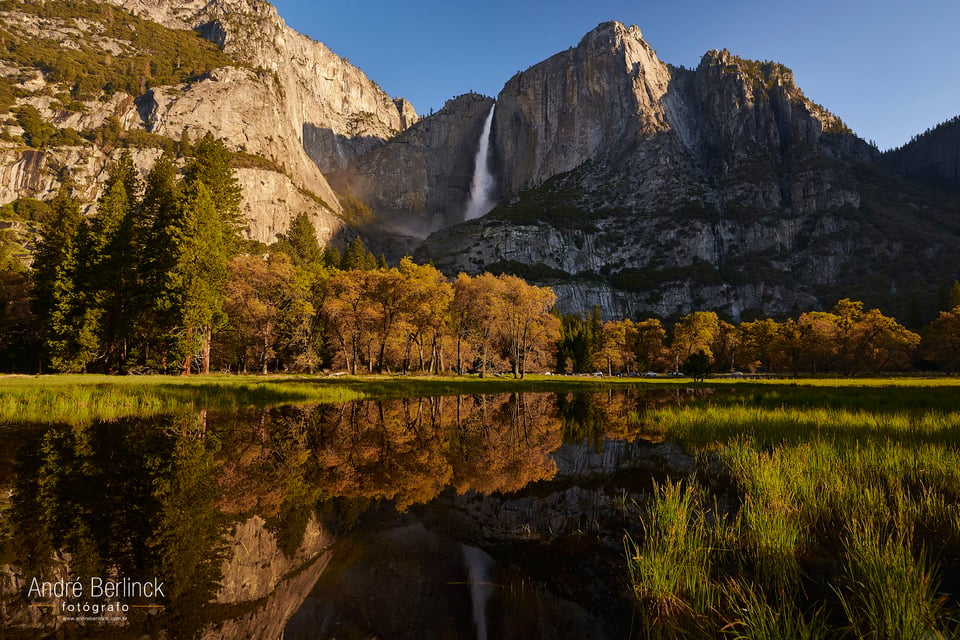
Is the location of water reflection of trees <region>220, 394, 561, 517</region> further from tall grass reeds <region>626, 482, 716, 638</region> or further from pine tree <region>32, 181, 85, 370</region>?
pine tree <region>32, 181, 85, 370</region>

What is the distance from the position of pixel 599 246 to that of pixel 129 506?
205m

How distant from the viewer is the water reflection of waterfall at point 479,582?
428 cm

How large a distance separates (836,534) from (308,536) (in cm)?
790

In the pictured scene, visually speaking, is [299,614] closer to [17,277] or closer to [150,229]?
[150,229]

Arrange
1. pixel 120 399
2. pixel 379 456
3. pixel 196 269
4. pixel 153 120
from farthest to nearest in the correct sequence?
pixel 153 120 → pixel 196 269 → pixel 120 399 → pixel 379 456

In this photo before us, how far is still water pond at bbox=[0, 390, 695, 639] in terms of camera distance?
418 centimetres

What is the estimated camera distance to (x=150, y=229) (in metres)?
39.9

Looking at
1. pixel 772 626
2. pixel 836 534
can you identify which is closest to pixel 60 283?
pixel 772 626

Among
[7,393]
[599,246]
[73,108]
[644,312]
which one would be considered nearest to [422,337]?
[7,393]

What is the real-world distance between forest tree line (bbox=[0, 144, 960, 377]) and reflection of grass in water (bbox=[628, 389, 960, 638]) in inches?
1559

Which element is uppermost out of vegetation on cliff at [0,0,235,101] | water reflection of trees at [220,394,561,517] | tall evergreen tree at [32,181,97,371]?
vegetation on cliff at [0,0,235,101]

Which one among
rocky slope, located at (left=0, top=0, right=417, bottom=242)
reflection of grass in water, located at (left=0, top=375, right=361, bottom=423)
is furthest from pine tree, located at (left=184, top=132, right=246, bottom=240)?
rocky slope, located at (left=0, top=0, right=417, bottom=242)

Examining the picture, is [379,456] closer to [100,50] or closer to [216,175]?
[216,175]

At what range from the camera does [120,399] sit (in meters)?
17.3
